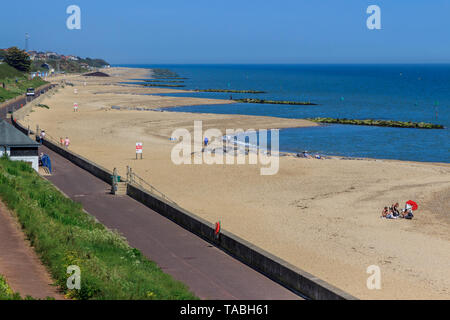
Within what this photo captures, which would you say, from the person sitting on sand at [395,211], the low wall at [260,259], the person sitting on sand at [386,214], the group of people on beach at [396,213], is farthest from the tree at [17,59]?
the person sitting on sand at [395,211]

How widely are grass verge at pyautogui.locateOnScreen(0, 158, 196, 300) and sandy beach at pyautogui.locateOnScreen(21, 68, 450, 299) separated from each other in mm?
5896

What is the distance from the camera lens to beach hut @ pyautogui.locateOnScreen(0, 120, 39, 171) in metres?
28.2

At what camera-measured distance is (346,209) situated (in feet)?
90.9

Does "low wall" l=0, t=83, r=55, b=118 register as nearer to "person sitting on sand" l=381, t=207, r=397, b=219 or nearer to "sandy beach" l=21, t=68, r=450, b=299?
"sandy beach" l=21, t=68, r=450, b=299

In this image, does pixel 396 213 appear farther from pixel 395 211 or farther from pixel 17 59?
pixel 17 59

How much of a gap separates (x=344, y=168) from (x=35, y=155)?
2001 centimetres

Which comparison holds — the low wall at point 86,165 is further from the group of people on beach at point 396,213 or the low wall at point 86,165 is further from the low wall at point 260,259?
the group of people on beach at point 396,213

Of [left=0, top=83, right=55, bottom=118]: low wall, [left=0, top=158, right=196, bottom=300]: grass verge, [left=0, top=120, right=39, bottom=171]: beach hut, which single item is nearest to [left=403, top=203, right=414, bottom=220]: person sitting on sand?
[left=0, top=158, right=196, bottom=300]: grass verge

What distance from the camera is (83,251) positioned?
47.3ft

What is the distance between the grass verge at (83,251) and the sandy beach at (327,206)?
19.3ft

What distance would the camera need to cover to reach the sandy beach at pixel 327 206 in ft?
62.1

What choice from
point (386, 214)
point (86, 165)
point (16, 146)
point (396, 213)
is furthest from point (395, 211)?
point (16, 146)
